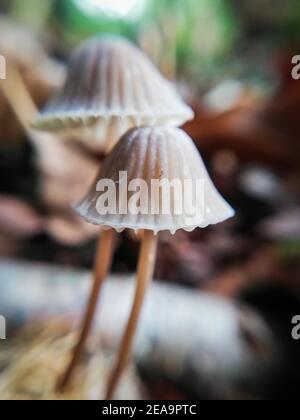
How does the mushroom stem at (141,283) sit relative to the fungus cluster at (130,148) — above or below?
below

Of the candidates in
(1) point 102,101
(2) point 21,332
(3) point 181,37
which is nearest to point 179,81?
(3) point 181,37

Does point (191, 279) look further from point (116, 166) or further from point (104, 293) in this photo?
point (116, 166)

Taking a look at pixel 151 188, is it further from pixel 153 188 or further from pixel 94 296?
pixel 94 296

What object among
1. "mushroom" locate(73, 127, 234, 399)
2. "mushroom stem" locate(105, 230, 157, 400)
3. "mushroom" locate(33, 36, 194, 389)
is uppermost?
"mushroom" locate(33, 36, 194, 389)

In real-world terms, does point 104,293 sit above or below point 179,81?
below

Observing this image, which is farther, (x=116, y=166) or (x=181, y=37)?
(x=181, y=37)

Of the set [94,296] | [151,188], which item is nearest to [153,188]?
[151,188]

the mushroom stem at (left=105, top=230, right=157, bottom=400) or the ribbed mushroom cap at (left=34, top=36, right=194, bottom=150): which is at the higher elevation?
the ribbed mushroom cap at (left=34, top=36, right=194, bottom=150)
